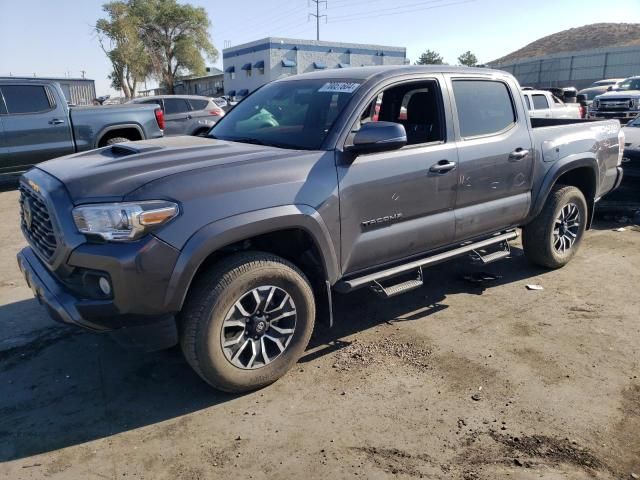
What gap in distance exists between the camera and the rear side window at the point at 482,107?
169 inches

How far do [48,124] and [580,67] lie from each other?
49.3 m

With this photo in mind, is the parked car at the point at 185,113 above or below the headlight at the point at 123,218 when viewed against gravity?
above

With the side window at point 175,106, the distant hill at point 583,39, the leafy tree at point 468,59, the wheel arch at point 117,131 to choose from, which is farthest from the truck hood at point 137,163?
the distant hill at point 583,39

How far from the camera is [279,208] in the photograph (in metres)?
3.12

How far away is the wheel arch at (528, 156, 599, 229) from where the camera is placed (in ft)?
16.3

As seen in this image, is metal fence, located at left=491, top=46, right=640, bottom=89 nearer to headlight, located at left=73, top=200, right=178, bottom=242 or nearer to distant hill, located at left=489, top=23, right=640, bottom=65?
distant hill, located at left=489, top=23, right=640, bottom=65

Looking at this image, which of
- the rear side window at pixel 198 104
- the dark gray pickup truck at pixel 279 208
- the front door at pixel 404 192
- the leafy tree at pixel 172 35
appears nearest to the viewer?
the dark gray pickup truck at pixel 279 208

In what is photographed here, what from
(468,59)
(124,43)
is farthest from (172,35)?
(468,59)

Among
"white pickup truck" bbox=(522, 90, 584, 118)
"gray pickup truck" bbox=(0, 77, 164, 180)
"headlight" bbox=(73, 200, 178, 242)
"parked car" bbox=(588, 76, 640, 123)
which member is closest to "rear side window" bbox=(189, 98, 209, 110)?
"gray pickup truck" bbox=(0, 77, 164, 180)

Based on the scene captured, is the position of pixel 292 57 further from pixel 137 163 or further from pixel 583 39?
pixel 583 39

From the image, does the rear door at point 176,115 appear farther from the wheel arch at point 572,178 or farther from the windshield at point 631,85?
the windshield at point 631,85

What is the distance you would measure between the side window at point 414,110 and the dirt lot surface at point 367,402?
151 cm

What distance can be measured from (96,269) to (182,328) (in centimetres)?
58

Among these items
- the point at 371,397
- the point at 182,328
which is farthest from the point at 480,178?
the point at 182,328
